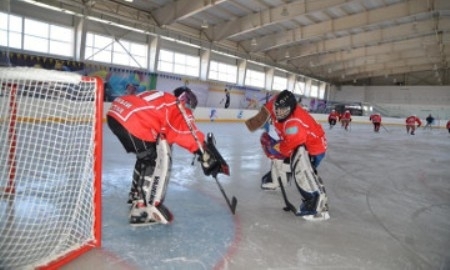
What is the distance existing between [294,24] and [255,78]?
577 cm

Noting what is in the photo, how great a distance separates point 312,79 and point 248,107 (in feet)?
31.2

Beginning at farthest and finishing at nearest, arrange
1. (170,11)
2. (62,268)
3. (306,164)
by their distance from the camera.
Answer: (170,11) → (306,164) → (62,268)

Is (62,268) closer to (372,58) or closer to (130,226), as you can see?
(130,226)

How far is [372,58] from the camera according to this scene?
77.9 feet

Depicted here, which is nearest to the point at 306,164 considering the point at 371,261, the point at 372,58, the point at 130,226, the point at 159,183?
the point at 371,261

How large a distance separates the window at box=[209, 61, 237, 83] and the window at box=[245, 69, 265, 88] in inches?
55.6

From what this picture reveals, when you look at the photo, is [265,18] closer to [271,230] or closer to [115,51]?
[115,51]

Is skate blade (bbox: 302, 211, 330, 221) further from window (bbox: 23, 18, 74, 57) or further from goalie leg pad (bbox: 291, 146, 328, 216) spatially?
window (bbox: 23, 18, 74, 57)

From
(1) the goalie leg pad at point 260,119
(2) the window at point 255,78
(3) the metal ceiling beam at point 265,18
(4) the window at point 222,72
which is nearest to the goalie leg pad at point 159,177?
(1) the goalie leg pad at point 260,119

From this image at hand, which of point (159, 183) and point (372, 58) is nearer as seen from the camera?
point (159, 183)

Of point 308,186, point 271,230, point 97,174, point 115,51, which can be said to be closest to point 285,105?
point 308,186

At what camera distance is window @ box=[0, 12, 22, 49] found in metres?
10.4

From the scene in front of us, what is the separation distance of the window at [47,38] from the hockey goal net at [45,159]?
10691 mm

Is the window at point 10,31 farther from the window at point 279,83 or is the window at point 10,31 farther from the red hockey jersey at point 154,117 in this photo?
the window at point 279,83
